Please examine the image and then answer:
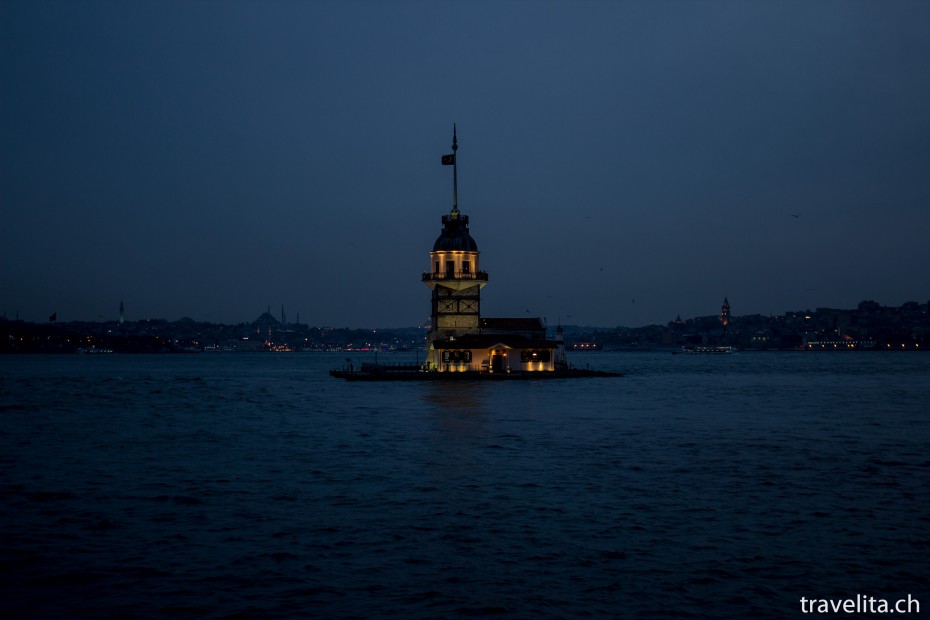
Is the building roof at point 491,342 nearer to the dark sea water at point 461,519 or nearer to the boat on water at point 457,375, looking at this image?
the boat on water at point 457,375

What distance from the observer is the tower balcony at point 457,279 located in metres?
84.9

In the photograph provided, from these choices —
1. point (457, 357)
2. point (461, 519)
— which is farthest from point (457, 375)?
point (461, 519)

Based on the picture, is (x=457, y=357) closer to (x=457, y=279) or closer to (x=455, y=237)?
(x=457, y=279)

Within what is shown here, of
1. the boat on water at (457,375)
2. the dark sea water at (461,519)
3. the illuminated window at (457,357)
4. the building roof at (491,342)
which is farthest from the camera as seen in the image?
the illuminated window at (457,357)

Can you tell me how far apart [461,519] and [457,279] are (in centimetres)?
6478

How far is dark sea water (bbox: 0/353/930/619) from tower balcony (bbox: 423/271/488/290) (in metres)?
40.7

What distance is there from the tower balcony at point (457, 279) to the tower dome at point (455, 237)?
2.58 metres

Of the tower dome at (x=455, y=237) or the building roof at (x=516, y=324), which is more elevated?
the tower dome at (x=455, y=237)

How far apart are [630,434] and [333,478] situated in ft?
57.6

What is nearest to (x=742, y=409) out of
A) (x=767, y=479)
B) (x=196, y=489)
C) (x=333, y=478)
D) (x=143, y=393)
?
(x=767, y=479)

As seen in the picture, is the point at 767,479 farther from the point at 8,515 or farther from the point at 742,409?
the point at 742,409

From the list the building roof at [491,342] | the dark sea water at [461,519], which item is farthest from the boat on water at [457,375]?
the dark sea water at [461,519]

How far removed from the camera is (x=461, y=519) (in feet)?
67.0

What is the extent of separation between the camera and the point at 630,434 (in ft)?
131
